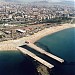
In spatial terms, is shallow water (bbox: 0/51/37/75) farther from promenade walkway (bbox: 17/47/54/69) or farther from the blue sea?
promenade walkway (bbox: 17/47/54/69)

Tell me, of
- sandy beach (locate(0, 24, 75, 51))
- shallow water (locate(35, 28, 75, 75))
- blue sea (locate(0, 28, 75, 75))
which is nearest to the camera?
blue sea (locate(0, 28, 75, 75))

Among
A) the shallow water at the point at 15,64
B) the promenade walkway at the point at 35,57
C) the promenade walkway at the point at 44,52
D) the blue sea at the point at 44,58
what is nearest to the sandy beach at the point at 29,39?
the blue sea at the point at 44,58

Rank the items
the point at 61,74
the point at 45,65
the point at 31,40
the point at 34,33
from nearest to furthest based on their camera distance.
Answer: the point at 61,74 → the point at 45,65 → the point at 31,40 → the point at 34,33

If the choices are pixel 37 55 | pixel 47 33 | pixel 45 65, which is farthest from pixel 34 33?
pixel 45 65

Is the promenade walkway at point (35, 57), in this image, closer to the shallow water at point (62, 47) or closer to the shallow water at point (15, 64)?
the shallow water at point (15, 64)

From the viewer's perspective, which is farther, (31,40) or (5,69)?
(31,40)

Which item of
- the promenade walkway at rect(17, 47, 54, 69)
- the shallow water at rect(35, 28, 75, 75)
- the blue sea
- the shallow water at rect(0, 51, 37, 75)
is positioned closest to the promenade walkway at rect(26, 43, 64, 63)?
the blue sea

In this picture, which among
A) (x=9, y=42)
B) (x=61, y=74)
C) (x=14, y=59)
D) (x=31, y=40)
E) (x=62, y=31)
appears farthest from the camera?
(x=62, y=31)

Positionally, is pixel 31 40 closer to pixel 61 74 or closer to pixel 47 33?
pixel 47 33
